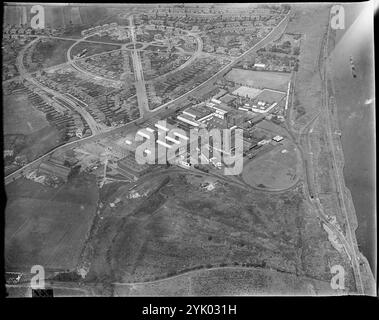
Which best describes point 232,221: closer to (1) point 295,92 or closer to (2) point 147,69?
(1) point 295,92

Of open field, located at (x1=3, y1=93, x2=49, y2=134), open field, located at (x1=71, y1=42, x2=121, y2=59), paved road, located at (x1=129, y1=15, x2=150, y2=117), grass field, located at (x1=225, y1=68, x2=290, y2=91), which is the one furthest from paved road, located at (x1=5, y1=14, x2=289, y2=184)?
open field, located at (x1=71, y1=42, x2=121, y2=59)

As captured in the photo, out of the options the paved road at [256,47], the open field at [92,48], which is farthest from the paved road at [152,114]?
the open field at [92,48]

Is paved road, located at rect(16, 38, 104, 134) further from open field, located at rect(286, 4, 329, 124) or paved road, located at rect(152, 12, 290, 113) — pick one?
open field, located at rect(286, 4, 329, 124)
